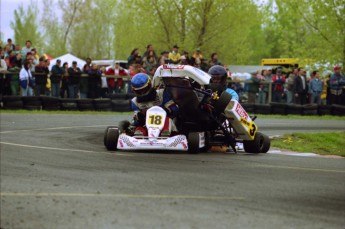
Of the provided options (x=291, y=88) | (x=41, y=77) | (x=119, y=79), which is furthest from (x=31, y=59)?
(x=291, y=88)

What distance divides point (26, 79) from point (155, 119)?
12.3 m

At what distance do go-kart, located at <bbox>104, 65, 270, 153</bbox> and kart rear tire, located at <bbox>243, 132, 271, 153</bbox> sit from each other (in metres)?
0.11

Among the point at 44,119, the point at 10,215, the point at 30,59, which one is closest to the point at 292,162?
the point at 10,215

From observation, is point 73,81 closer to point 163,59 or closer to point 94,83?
point 94,83

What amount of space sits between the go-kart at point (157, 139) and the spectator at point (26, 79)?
11647 mm

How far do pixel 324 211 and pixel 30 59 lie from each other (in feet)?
55.9

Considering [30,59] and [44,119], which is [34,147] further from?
[30,59]

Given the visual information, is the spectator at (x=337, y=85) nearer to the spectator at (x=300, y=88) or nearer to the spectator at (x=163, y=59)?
the spectator at (x=300, y=88)

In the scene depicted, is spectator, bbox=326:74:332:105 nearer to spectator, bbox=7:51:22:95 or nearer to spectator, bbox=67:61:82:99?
spectator, bbox=67:61:82:99

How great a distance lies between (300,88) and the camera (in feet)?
88.0

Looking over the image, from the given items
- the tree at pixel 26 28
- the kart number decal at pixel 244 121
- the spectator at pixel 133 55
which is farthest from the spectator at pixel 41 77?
the tree at pixel 26 28

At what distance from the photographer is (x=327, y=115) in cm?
2608

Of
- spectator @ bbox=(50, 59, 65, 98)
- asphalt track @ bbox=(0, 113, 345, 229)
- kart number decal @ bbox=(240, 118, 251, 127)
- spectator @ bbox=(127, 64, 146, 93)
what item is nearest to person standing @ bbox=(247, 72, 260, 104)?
spectator @ bbox=(127, 64, 146, 93)

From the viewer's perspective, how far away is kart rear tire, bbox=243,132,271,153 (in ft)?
38.8
